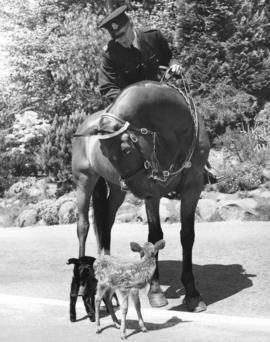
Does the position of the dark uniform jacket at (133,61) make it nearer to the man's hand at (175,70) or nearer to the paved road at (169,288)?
the man's hand at (175,70)

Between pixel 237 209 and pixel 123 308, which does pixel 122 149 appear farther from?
pixel 237 209

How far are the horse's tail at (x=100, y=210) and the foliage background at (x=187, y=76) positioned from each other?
663cm

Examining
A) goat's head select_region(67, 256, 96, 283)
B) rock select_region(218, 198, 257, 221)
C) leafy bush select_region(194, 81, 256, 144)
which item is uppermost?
goat's head select_region(67, 256, 96, 283)

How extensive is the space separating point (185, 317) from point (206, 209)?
6667 mm

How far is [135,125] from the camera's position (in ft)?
18.3

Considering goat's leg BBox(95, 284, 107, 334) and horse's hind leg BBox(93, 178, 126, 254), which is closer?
goat's leg BBox(95, 284, 107, 334)

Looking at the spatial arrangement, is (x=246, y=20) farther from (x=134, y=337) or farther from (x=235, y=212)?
(x=134, y=337)

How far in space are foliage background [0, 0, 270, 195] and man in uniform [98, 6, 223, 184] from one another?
7245mm

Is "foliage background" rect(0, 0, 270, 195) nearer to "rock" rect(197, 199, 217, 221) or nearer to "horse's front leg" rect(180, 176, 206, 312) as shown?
"rock" rect(197, 199, 217, 221)

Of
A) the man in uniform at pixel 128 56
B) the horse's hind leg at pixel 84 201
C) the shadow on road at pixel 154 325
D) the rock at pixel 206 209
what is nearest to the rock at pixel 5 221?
the rock at pixel 206 209

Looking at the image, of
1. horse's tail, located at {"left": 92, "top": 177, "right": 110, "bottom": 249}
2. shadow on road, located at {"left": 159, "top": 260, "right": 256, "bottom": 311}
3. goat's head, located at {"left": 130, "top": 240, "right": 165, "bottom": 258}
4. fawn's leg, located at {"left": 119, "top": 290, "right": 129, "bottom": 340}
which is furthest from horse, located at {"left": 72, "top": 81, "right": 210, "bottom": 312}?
fawn's leg, located at {"left": 119, "top": 290, "right": 129, "bottom": 340}

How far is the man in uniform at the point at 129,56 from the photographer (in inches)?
264

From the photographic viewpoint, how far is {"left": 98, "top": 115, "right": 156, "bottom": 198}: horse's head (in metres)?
5.36

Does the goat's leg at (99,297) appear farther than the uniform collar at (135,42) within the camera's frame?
No
